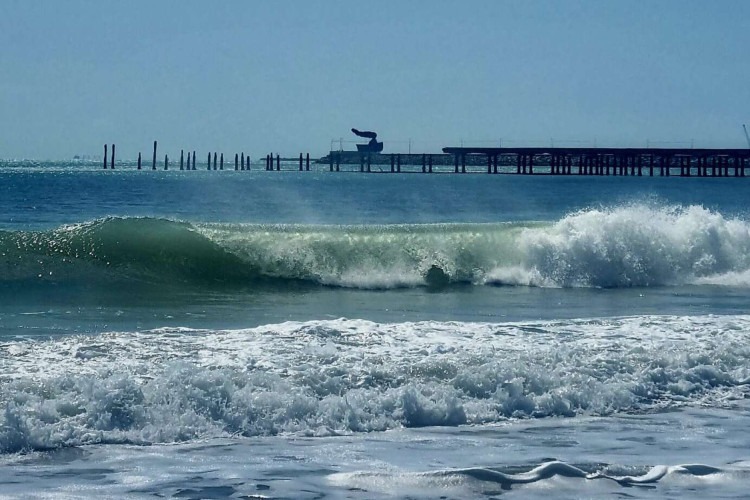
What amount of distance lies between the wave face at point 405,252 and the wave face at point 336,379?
8221mm

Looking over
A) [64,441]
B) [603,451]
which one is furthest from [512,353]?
[64,441]

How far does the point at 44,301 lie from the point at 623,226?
13.2 meters

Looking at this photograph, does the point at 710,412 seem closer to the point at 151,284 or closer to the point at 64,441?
the point at 64,441

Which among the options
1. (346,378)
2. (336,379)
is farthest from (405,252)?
(336,379)

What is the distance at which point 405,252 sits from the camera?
2212 cm

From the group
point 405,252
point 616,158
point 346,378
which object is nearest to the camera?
point 346,378

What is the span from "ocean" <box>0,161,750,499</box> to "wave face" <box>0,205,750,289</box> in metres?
0.10

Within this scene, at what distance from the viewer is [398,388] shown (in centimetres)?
955

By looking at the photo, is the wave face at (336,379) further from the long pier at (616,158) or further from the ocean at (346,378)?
the long pier at (616,158)

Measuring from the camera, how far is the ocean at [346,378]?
741 cm

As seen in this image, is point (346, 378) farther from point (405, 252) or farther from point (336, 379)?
point (405, 252)

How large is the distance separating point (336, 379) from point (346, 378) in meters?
0.14

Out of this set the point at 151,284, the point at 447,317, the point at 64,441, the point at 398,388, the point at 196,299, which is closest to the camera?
the point at 64,441

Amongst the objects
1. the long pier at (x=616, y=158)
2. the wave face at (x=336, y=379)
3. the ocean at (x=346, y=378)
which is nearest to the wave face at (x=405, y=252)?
the ocean at (x=346, y=378)
